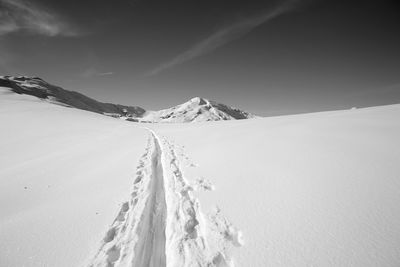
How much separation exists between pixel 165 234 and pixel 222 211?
128cm

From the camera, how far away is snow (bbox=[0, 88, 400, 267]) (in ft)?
8.78

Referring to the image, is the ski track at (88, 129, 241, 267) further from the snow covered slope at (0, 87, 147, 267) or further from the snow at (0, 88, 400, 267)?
the snow covered slope at (0, 87, 147, 267)

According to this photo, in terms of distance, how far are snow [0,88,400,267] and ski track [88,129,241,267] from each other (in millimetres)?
20

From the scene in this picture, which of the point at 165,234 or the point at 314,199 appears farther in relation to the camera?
the point at 314,199

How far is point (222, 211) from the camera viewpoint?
3789mm

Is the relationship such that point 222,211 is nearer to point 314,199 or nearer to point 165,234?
point 165,234

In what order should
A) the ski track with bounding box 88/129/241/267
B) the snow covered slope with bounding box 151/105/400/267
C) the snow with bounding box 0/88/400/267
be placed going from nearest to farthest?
the snow covered slope with bounding box 151/105/400/267 → the snow with bounding box 0/88/400/267 → the ski track with bounding box 88/129/241/267

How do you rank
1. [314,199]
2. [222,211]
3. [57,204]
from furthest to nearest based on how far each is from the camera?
[57,204], [222,211], [314,199]

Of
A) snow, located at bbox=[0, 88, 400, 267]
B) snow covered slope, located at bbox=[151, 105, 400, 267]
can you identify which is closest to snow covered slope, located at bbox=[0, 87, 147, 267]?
snow, located at bbox=[0, 88, 400, 267]

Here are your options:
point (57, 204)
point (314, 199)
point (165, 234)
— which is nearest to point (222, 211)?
point (165, 234)

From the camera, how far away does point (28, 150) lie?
9.80 metres

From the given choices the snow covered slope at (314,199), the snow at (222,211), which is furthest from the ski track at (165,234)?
the snow covered slope at (314,199)

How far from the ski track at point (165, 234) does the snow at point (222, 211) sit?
2cm

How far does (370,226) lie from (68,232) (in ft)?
17.5
